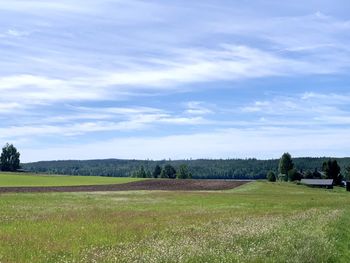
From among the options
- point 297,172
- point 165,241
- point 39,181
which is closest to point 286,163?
point 297,172

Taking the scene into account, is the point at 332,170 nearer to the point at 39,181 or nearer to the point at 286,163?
the point at 286,163

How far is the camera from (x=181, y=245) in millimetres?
16906

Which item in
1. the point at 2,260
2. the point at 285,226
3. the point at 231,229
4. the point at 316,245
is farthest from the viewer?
the point at 285,226

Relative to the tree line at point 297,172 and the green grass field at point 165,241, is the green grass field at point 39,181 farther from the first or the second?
the green grass field at point 165,241

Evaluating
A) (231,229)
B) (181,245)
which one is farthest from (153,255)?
(231,229)

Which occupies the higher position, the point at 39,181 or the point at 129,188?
the point at 39,181

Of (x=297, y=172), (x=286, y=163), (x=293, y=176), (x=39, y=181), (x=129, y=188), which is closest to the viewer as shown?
(x=129, y=188)

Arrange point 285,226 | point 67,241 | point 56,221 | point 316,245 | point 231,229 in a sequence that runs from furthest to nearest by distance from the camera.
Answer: point 56,221 < point 285,226 < point 231,229 < point 67,241 < point 316,245

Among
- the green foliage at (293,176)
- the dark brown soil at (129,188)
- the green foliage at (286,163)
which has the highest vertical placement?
the green foliage at (286,163)

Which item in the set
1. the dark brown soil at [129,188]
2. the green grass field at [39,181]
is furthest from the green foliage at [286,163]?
the dark brown soil at [129,188]

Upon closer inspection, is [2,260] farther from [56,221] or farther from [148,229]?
[56,221]

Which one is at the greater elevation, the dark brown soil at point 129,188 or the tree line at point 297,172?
the tree line at point 297,172

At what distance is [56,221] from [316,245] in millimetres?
14372

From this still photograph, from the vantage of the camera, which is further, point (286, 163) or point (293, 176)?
point (286, 163)
